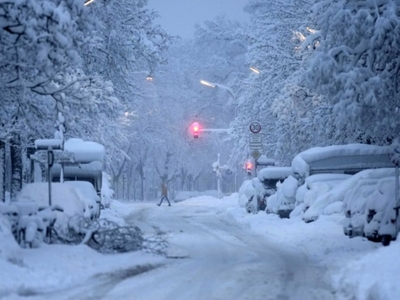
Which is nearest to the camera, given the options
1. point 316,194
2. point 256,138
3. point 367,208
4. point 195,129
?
point 367,208

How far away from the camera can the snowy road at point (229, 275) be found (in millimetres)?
10195

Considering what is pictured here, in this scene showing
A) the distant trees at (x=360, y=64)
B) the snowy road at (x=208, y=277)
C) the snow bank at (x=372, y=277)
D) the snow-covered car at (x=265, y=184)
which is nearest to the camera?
the snow bank at (x=372, y=277)

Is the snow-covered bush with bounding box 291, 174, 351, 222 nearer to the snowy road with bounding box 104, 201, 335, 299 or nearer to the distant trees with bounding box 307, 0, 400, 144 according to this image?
the snowy road with bounding box 104, 201, 335, 299

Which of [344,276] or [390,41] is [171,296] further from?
[390,41]

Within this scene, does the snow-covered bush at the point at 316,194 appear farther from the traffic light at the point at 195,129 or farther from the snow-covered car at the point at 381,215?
the traffic light at the point at 195,129

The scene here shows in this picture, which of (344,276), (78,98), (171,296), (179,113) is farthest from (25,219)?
(179,113)

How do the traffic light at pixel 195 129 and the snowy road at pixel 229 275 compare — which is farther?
the traffic light at pixel 195 129

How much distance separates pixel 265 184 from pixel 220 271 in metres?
16.6

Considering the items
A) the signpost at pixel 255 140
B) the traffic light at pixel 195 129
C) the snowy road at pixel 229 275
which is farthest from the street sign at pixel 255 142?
the snowy road at pixel 229 275

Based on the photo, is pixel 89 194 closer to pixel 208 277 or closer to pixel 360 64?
pixel 360 64

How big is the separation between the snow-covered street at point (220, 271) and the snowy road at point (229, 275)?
0.6 inches

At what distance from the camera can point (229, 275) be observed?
12.0 m

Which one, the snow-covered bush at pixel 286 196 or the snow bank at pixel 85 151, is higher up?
the snow bank at pixel 85 151

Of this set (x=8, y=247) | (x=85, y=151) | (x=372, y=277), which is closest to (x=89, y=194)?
(x=85, y=151)
